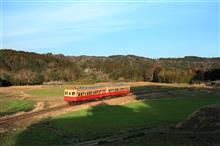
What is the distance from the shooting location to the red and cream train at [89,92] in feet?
186

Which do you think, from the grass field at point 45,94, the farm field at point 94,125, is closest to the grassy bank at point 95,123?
the farm field at point 94,125

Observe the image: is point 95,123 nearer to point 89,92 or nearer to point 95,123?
point 95,123

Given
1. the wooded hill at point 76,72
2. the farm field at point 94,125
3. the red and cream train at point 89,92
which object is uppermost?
the wooded hill at point 76,72

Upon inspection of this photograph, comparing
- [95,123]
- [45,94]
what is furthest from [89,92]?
[45,94]

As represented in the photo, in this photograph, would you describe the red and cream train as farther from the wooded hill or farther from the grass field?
the wooded hill

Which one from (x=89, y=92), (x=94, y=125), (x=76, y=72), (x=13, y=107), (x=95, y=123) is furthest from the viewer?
(x=76, y=72)

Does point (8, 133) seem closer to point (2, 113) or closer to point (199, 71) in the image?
point (2, 113)

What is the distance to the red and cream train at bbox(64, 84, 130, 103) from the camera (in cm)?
5656

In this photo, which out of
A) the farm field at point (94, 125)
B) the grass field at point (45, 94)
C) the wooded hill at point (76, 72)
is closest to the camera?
the farm field at point (94, 125)

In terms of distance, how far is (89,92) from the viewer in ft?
195

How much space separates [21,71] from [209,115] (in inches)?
4212

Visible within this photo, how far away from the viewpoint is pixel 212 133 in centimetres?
3038

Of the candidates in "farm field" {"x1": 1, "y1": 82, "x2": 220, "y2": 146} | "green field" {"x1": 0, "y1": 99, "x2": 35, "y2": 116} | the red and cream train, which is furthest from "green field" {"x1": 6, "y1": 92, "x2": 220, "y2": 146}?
"green field" {"x1": 0, "y1": 99, "x2": 35, "y2": 116}

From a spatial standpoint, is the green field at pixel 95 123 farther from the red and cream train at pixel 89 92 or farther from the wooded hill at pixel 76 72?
the wooded hill at pixel 76 72
